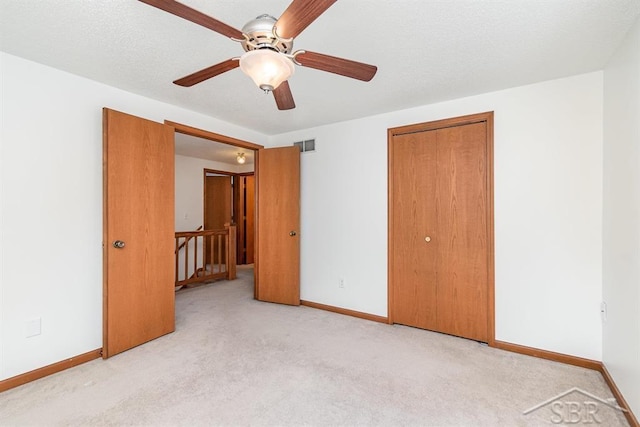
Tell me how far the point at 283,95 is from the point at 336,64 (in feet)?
1.36

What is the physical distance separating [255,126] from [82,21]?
2140 mm

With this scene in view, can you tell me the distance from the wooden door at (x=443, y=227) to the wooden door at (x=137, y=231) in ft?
7.63

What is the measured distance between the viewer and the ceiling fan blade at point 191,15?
43.1 inches

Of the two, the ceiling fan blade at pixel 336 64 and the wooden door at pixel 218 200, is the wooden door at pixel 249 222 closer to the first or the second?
the wooden door at pixel 218 200

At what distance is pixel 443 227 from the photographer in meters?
2.87

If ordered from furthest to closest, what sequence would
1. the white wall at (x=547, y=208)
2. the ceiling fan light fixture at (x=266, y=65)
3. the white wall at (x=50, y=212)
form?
the white wall at (x=547, y=208) → the white wall at (x=50, y=212) → the ceiling fan light fixture at (x=266, y=65)

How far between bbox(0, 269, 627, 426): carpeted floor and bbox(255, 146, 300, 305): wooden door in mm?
962

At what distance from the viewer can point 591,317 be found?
2.25 m

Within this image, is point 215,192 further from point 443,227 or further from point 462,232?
point 462,232

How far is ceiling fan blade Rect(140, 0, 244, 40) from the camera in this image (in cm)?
109

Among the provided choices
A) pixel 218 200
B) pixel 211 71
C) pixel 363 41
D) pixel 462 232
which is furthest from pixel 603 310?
pixel 218 200

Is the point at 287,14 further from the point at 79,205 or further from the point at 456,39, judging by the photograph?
the point at 79,205

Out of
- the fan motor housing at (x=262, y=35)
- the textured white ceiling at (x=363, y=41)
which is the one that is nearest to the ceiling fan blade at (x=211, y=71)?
the fan motor housing at (x=262, y=35)

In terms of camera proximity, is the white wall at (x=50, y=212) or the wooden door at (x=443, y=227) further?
the wooden door at (x=443, y=227)
